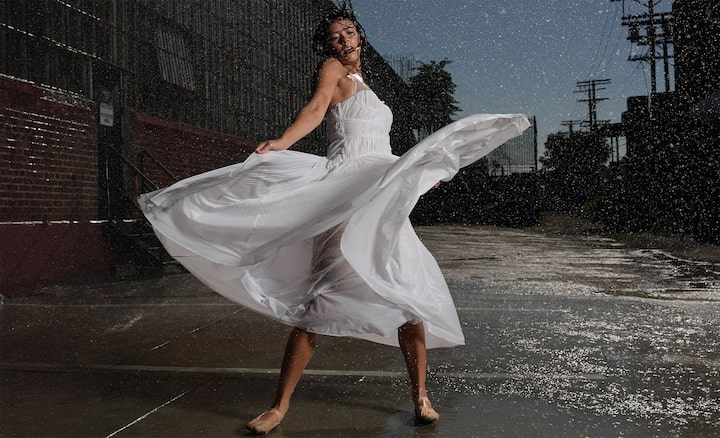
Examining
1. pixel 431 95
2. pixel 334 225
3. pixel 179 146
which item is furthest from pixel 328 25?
pixel 431 95

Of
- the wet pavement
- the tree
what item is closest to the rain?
the wet pavement

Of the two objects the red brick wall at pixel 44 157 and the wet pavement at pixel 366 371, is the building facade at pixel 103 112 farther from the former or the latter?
the wet pavement at pixel 366 371

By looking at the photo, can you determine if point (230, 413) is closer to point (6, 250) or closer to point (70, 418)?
point (70, 418)

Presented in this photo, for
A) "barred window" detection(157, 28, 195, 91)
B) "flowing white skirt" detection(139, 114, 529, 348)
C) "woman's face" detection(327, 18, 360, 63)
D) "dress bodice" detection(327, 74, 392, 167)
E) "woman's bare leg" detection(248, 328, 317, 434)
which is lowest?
"woman's bare leg" detection(248, 328, 317, 434)

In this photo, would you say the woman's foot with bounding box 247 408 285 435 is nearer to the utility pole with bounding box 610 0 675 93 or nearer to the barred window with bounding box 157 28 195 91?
the barred window with bounding box 157 28 195 91

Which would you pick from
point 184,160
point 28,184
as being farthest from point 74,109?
point 184,160

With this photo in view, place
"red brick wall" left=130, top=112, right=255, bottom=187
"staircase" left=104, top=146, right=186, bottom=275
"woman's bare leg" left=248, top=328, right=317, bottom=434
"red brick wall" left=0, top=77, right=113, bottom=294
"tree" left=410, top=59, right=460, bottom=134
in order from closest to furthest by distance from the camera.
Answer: "woman's bare leg" left=248, top=328, right=317, bottom=434 < "red brick wall" left=0, top=77, right=113, bottom=294 < "staircase" left=104, top=146, right=186, bottom=275 < "red brick wall" left=130, top=112, right=255, bottom=187 < "tree" left=410, top=59, right=460, bottom=134

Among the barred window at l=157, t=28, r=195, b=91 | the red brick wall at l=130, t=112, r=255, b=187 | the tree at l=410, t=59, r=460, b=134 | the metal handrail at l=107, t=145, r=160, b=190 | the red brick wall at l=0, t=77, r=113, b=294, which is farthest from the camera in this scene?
the tree at l=410, t=59, r=460, b=134

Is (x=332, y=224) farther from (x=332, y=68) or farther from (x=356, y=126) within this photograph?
(x=332, y=68)

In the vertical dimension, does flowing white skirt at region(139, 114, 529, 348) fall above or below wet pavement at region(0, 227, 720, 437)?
above

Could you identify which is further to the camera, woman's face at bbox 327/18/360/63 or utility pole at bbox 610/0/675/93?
utility pole at bbox 610/0/675/93

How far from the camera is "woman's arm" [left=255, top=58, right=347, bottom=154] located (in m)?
3.05

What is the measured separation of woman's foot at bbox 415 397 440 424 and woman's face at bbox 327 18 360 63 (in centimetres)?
160

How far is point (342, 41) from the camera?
3.27m
